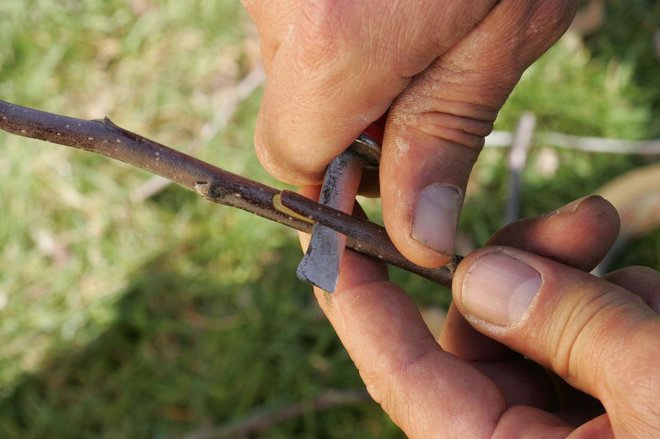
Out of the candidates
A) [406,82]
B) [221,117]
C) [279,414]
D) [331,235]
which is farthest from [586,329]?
[221,117]

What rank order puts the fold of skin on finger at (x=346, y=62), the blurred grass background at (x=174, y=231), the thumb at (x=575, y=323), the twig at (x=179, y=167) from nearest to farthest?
the thumb at (x=575, y=323), the twig at (x=179, y=167), the fold of skin on finger at (x=346, y=62), the blurred grass background at (x=174, y=231)

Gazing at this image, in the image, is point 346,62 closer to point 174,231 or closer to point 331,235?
point 331,235

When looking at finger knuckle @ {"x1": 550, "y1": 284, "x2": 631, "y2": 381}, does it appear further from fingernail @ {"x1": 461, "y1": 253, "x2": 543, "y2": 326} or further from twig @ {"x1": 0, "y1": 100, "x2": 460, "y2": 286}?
twig @ {"x1": 0, "y1": 100, "x2": 460, "y2": 286}

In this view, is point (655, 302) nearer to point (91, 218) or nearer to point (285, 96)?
point (285, 96)

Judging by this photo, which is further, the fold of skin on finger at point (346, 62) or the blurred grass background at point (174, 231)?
the blurred grass background at point (174, 231)

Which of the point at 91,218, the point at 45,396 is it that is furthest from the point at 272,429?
the point at 91,218

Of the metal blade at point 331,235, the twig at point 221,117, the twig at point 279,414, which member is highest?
the metal blade at point 331,235

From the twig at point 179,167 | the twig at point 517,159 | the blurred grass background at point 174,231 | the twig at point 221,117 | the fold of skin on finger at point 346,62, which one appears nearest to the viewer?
the twig at point 179,167

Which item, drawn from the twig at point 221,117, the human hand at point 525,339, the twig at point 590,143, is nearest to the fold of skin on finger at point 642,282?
the human hand at point 525,339

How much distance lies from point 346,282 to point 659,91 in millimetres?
2721

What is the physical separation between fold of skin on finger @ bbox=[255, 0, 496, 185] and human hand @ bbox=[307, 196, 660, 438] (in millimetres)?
352

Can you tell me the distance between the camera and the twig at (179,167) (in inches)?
63.3

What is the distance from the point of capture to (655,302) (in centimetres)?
190

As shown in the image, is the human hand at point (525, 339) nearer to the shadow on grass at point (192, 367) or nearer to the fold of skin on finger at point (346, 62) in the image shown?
the fold of skin on finger at point (346, 62)
